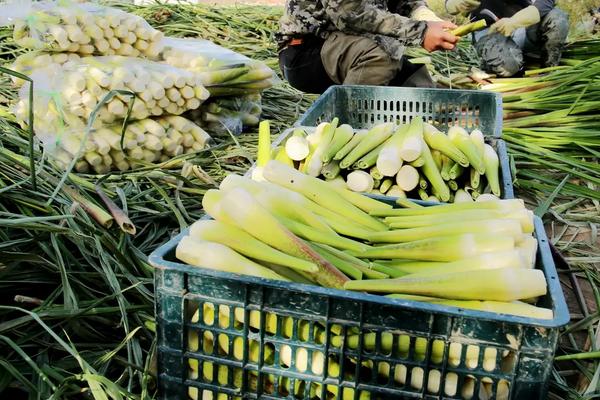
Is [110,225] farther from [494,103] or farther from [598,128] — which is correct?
[598,128]

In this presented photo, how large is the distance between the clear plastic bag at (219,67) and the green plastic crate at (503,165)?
4.35 ft

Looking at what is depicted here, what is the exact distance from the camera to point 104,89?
3.13m

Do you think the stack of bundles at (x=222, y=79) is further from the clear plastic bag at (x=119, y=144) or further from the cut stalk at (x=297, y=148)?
the cut stalk at (x=297, y=148)

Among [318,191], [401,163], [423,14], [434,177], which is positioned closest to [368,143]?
[401,163]

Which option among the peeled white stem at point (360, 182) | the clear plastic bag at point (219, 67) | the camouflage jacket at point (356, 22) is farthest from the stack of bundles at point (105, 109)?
the peeled white stem at point (360, 182)

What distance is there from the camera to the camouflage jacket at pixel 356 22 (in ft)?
11.5

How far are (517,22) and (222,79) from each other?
3011 millimetres

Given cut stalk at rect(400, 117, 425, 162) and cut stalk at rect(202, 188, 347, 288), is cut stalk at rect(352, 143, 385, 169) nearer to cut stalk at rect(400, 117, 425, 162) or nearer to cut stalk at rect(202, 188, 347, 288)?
cut stalk at rect(400, 117, 425, 162)

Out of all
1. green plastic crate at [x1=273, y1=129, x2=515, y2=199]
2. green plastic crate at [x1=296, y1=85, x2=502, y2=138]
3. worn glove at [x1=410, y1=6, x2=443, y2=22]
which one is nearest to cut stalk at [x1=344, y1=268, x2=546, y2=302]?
green plastic crate at [x1=273, y1=129, x2=515, y2=199]

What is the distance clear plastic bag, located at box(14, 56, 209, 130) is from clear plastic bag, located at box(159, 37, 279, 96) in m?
0.24

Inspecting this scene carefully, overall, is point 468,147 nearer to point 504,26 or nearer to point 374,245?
point 374,245

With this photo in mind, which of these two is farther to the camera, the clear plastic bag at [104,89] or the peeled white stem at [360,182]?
the clear plastic bag at [104,89]

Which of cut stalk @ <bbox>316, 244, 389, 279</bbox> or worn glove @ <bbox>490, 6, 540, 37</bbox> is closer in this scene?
cut stalk @ <bbox>316, 244, 389, 279</bbox>

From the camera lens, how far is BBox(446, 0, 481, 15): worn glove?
488 centimetres
